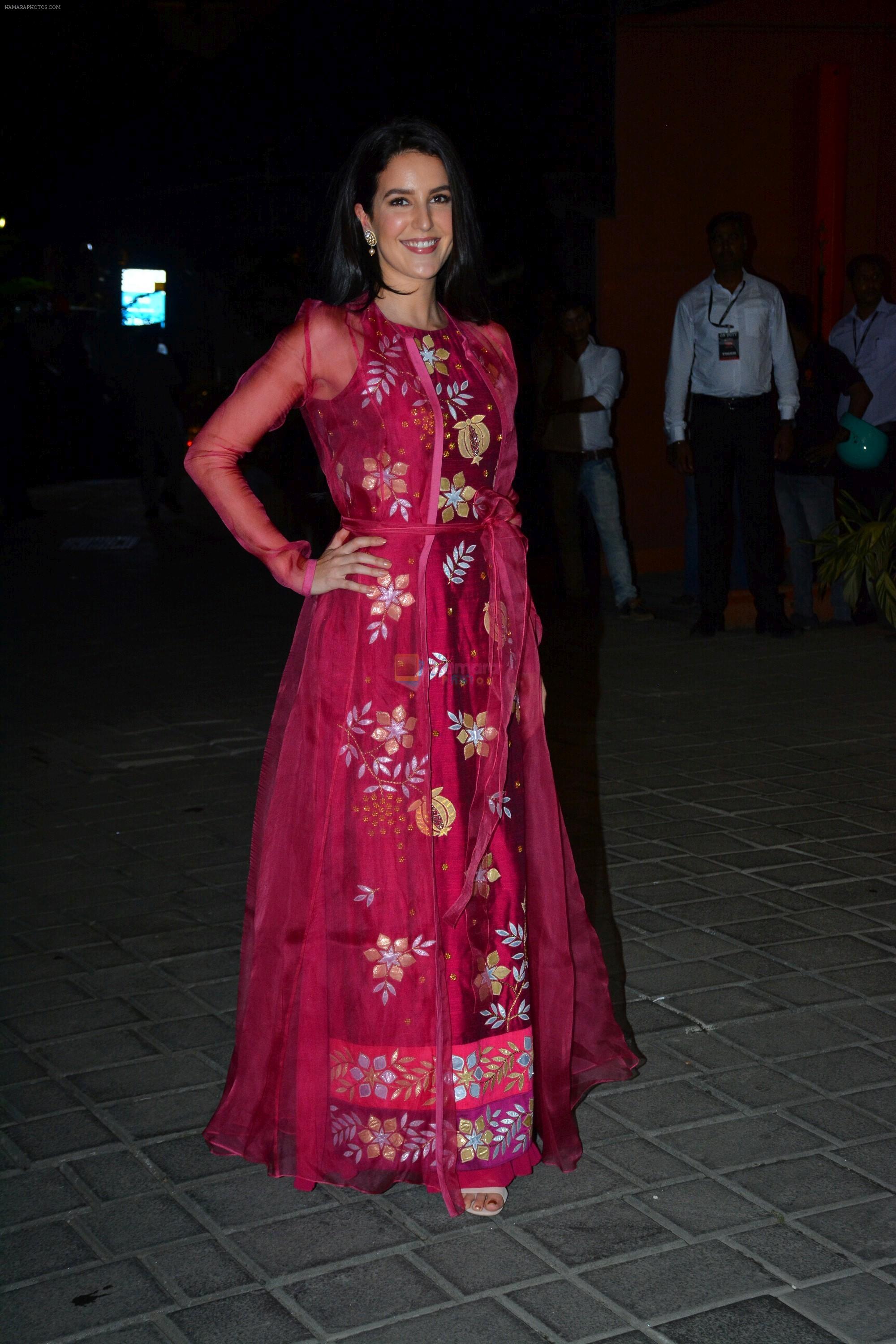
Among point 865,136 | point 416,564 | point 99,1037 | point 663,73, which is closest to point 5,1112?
point 99,1037

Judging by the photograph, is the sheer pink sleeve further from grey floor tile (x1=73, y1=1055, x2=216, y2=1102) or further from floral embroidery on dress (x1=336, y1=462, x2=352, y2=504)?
grey floor tile (x1=73, y1=1055, x2=216, y2=1102)

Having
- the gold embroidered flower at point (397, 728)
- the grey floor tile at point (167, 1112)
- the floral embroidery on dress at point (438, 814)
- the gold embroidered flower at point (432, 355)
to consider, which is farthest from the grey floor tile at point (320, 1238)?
the gold embroidered flower at point (432, 355)

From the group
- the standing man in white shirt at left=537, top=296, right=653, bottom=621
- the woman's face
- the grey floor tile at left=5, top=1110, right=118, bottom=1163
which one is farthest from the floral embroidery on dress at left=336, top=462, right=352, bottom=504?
the standing man in white shirt at left=537, top=296, right=653, bottom=621

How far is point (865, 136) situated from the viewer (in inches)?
463

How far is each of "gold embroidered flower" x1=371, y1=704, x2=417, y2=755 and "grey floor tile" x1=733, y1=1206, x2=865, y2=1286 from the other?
1129 millimetres

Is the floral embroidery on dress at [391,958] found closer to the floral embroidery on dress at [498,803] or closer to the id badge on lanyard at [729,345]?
the floral embroidery on dress at [498,803]

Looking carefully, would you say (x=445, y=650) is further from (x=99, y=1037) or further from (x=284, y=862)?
(x=99, y=1037)

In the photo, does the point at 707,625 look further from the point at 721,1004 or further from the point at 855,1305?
the point at 855,1305

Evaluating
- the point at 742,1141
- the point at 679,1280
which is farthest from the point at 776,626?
the point at 679,1280

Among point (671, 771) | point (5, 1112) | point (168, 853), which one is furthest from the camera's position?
point (671, 771)

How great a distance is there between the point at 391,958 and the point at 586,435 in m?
7.17

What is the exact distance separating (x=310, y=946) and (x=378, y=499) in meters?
0.91

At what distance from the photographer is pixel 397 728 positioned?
3.04 meters

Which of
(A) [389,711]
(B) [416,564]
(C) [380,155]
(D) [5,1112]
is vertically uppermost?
(C) [380,155]
